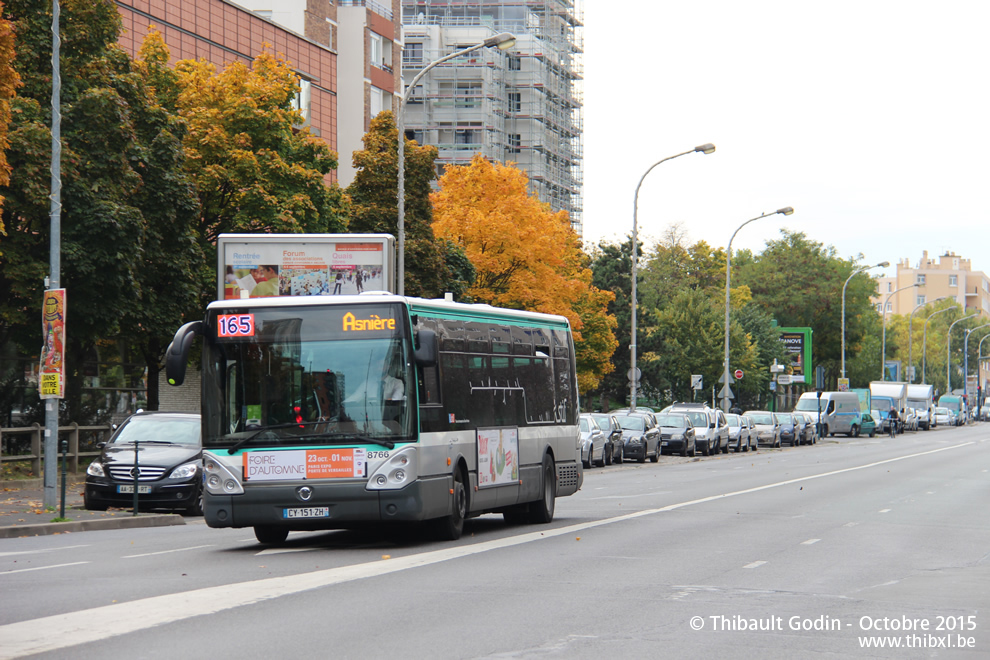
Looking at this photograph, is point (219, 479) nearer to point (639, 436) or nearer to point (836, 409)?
point (639, 436)

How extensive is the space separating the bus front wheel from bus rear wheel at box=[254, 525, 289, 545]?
398 cm

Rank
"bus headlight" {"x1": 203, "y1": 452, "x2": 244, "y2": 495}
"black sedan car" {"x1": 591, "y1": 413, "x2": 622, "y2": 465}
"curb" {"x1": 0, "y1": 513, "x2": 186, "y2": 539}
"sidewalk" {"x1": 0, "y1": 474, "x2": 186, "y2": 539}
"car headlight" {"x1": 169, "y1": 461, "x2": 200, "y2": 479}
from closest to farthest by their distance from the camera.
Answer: "bus headlight" {"x1": 203, "y1": 452, "x2": 244, "y2": 495}
"curb" {"x1": 0, "y1": 513, "x2": 186, "y2": 539}
"sidewalk" {"x1": 0, "y1": 474, "x2": 186, "y2": 539}
"car headlight" {"x1": 169, "y1": 461, "x2": 200, "y2": 479}
"black sedan car" {"x1": 591, "y1": 413, "x2": 622, "y2": 465}

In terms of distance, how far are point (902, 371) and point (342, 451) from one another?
147 m

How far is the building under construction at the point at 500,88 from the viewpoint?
103 metres

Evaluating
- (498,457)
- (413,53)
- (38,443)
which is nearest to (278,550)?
(498,457)

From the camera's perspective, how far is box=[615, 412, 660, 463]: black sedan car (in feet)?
138

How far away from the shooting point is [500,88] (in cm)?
10394

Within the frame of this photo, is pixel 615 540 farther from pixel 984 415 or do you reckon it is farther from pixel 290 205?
pixel 984 415

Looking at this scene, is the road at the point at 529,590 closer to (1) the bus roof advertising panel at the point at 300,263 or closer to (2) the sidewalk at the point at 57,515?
(2) the sidewalk at the point at 57,515

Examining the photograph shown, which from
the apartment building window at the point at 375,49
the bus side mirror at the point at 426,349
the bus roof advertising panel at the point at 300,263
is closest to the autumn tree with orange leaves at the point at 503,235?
the apartment building window at the point at 375,49

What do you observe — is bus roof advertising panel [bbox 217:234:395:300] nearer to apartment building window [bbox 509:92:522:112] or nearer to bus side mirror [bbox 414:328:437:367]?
bus side mirror [bbox 414:328:437:367]

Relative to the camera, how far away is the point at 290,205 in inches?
1358

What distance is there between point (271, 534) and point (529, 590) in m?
5.47

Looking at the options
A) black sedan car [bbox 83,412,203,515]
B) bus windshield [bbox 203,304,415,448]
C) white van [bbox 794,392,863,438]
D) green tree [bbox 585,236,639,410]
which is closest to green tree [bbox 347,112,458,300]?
black sedan car [bbox 83,412,203,515]
